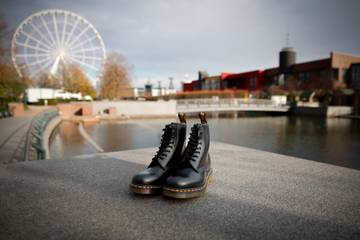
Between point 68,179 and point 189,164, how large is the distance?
1204 millimetres

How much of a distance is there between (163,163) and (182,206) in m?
0.39

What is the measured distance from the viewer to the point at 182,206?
175cm

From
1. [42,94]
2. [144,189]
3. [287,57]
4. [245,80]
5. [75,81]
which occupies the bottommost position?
[144,189]

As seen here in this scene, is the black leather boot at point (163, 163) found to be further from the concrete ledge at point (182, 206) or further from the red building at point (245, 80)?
the red building at point (245, 80)

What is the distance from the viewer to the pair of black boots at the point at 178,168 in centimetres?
181

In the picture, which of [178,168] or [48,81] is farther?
[48,81]

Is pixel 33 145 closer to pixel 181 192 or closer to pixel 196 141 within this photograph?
pixel 196 141

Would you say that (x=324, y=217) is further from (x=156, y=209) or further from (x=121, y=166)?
(x=121, y=166)

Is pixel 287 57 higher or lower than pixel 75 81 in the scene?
higher

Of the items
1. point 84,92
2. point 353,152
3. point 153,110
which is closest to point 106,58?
point 84,92

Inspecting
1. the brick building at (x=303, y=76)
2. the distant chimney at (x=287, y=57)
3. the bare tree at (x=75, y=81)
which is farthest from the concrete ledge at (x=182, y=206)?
the distant chimney at (x=287, y=57)

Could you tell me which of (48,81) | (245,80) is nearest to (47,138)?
(48,81)

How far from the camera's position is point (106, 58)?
37.9m

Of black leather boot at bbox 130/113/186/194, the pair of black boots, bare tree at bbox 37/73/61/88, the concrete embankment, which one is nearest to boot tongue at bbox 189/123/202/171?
the pair of black boots
